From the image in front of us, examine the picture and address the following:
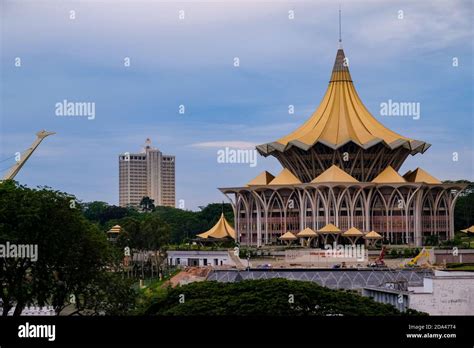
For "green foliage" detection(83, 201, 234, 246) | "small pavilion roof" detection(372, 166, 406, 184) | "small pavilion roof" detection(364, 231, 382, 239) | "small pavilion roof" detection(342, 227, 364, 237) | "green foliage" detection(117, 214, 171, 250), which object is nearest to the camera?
"green foliage" detection(117, 214, 171, 250)

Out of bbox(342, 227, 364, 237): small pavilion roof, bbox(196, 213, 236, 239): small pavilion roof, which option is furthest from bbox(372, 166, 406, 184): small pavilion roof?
bbox(196, 213, 236, 239): small pavilion roof

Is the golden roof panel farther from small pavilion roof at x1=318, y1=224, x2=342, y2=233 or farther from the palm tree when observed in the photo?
the palm tree

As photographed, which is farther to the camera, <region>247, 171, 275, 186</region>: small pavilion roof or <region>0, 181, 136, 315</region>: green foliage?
<region>247, 171, 275, 186</region>: small pavilion roof

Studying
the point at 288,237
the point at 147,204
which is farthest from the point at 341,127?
the point at 147,204

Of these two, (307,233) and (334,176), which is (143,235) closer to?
(307,233)

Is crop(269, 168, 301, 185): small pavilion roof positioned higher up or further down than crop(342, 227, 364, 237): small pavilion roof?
higher up

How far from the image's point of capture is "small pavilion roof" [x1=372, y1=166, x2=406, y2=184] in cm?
8481

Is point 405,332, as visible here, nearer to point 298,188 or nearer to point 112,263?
point 112,263

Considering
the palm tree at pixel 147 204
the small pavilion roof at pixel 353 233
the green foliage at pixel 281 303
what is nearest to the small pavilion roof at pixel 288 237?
the small pavilion roof at pixel 353 233

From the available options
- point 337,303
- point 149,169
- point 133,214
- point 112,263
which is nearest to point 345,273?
point 112,263

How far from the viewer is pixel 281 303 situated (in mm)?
36250

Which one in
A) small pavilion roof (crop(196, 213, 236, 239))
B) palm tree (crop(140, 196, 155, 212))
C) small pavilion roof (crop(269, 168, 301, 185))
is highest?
palm tree (crop(140, 196, 155, 212))

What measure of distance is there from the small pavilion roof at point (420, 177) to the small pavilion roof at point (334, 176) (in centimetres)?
492

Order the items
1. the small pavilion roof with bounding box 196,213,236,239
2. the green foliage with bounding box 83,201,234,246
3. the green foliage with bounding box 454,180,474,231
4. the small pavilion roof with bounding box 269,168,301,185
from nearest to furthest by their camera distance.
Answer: the small pavilion roof with bounding box 269,168,301,185 < the small pavilion roof with bounding box 196,213,236,239 < the green foliage with bounding box 454,180,474,231 < the green foliage with bounding box 83,201,234,246
